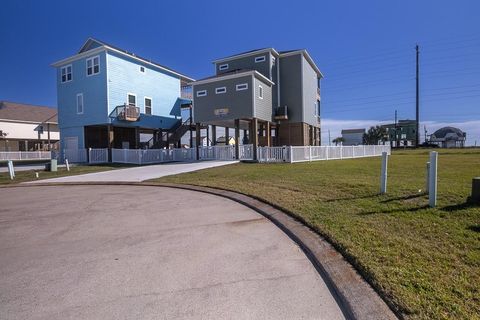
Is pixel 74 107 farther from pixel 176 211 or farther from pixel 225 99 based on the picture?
pixel 176 211

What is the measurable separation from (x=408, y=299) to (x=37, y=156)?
47700mm

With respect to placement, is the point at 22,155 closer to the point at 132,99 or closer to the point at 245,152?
the point at 132,99

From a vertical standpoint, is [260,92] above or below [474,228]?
above

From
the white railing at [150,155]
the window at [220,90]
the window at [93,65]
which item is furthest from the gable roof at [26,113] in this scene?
the window at [220,90]

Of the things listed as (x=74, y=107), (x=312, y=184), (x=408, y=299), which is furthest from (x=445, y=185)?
(x=74, y=107)

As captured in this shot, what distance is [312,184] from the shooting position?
8.82 meters

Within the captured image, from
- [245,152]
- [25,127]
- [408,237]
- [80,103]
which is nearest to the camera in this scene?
[408,237]

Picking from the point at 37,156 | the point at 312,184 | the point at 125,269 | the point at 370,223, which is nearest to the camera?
the point at 125,269

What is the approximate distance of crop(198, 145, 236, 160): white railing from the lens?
22109 millimetres

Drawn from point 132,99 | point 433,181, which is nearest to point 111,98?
point 132,99

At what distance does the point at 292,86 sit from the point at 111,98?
50.8 ft

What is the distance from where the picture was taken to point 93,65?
2453 cm

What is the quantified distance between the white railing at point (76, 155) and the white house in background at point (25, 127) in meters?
15.1

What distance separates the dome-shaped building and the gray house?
241ft
